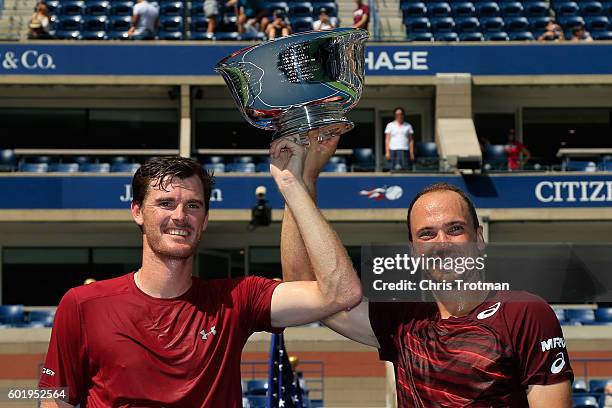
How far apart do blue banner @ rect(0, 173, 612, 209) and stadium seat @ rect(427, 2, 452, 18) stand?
584cm

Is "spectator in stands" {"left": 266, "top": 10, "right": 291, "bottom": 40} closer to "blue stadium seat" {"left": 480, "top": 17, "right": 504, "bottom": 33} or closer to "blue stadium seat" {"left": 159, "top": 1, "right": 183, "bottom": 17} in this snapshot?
"blue stadium seat" {"left": 159, "top": 1, "right": 183, "bottom": 17}

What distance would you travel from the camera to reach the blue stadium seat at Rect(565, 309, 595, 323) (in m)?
20.8

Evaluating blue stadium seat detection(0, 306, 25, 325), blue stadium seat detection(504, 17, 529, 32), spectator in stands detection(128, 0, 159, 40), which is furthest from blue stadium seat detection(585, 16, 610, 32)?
blue stadium seat detection(0, 306, 25, 325)

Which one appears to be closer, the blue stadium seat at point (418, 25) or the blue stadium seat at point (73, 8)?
the blue stadium seat at point (418, 25)

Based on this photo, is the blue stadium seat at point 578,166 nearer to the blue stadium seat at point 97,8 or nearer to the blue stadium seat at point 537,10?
the blue stadium seat at point 537,10

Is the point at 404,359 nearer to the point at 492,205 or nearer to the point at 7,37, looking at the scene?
the point at 492,205

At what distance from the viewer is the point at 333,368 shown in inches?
804

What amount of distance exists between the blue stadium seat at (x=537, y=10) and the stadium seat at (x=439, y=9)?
6.04 ft

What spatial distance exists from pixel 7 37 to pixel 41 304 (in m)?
5.79

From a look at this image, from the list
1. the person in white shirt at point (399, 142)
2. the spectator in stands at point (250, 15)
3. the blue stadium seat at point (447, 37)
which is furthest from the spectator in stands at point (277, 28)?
the blue stadium seat at point (447, 37)

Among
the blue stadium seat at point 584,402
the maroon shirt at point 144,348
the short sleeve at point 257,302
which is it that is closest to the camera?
the maroon shirt at point 144,348

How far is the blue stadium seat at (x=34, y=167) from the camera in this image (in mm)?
23281

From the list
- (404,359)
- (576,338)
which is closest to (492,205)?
(576,338)

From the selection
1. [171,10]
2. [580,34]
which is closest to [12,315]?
[171,10]
